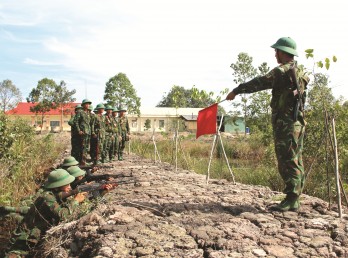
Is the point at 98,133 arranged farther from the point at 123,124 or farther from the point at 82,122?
the point at 123,124

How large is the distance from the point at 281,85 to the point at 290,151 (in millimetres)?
750

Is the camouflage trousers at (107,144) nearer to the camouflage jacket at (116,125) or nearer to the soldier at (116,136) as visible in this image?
the soldier at (116,136)

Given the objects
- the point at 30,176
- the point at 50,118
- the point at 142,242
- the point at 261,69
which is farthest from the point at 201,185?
the point at 50,118

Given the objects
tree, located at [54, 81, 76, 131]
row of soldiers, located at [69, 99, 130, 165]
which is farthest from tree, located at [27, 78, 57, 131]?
row of soldiers, located at [69, 99, 130, 165]

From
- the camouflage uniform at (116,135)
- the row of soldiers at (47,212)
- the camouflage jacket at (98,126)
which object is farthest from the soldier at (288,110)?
the camouflage uniform at (116,135)

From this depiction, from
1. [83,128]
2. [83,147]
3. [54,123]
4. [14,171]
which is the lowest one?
[14,171]

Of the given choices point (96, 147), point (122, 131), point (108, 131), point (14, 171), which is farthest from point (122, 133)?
point (14, 171)

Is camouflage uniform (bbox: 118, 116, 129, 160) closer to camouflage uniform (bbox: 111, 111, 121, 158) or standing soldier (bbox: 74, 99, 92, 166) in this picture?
camouflage uniform (bbox: 111, 111, 121, 158)

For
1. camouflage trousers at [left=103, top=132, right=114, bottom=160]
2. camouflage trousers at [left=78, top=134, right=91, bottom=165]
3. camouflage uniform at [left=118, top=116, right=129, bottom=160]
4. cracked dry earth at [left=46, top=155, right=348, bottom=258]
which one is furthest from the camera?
camouflage uniform at [left=118, top=116, right=129, bottom=160]

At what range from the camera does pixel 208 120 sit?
589cm

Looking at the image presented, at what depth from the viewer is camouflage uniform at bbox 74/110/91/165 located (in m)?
9.95

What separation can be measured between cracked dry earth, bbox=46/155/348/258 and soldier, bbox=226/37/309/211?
0.51 meters

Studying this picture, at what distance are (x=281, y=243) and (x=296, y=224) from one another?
53 centimetres

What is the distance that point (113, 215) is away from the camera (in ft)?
14.3
